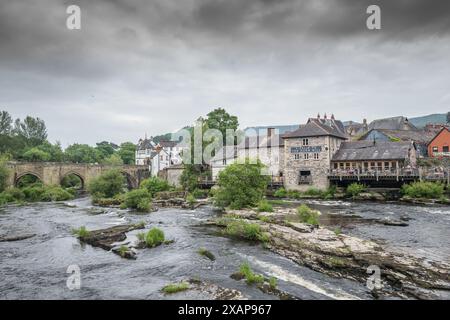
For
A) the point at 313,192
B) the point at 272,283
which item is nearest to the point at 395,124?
the point at 313,192

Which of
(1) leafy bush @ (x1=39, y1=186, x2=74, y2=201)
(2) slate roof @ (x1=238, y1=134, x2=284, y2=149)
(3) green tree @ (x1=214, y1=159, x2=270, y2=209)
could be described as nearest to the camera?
(3) green tree @ (x1=214, y1=159, x2=270, y2=209)

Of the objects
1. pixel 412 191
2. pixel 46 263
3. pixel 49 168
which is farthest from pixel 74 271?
pixel 49 168

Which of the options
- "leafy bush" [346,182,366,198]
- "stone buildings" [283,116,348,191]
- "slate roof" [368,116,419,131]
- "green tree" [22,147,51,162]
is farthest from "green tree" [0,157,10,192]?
"slate roof" [368,116,419,131]

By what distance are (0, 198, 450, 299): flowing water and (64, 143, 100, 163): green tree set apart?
78804 millimetres

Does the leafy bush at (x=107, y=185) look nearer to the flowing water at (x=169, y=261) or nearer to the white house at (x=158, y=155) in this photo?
the flowing water at (x=169, y=261)

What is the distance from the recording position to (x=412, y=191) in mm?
37656

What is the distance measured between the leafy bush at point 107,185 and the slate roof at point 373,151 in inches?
1166

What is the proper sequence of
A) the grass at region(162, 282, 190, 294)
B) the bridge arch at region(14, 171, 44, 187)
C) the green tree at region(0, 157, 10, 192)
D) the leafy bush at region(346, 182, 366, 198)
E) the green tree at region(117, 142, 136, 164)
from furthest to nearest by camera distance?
the green tree at region(117, 142, 136, 164) < the bridge arch at region(14, 171, 44, 187) < the green tree at region(0, 157, 10, 192) < the leafy bush at region(346, 182, 366, 198) < the grass at region(162, 282, 190, 294)

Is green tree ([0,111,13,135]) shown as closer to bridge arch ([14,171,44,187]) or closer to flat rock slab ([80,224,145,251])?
bridge arch ([14,171,44,187])

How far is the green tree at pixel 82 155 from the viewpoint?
337 ft

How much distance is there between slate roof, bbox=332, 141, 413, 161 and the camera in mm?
43219

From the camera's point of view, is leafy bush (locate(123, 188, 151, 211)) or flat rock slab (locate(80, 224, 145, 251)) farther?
leafy bush (locate(123, 188, 151, 211))

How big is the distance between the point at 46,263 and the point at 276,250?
11.2 meters

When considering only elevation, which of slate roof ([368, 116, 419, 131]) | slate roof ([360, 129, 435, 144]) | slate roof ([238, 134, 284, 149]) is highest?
slate roof ([368, 116, 419, 131])
